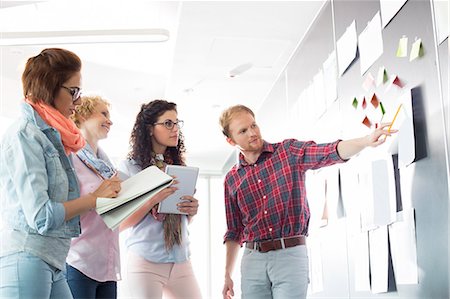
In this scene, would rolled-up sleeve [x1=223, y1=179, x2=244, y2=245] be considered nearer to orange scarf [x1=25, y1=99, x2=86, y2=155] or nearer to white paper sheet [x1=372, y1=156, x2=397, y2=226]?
white paper sheet [x1=372, y1=156, x2=397, y2=226]

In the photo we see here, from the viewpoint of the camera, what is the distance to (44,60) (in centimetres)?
162

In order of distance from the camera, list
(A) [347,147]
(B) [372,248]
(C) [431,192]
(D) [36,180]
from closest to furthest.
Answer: (D) [36,180], (C) [431,192], (A) [347,147], (B) [372,248]

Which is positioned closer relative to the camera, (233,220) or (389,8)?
(389,8)

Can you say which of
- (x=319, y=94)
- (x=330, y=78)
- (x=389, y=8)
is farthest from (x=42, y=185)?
(x=319, y=94)

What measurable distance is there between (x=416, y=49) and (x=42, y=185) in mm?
1263

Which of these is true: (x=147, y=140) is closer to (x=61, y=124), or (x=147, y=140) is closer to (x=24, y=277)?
(x=61, y=124)

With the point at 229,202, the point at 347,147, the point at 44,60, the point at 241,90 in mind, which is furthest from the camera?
the point at 241,90

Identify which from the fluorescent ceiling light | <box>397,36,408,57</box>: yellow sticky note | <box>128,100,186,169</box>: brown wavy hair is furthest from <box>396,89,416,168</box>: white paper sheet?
the fluorescent ceiling light

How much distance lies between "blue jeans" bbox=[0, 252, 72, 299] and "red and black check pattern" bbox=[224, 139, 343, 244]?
1015 mm

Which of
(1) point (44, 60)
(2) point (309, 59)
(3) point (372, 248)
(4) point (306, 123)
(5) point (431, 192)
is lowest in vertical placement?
(3) point (372, 248)

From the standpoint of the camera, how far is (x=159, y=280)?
2148 mm

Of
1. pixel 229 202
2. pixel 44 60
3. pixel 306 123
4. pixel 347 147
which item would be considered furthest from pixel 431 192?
pixel 306 123

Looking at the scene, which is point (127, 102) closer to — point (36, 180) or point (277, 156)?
point (277, 156)

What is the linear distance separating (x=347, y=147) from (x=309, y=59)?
1367 mm
